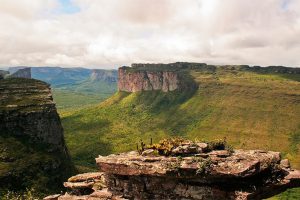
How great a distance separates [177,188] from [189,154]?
4530 millimetres

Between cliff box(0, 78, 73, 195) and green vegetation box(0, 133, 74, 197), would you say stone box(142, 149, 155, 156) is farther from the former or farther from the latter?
cliff box(0, 78, 73, 195)

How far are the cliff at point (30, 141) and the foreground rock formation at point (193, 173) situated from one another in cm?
9433

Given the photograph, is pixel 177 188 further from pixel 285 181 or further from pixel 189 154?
pixel 285 181

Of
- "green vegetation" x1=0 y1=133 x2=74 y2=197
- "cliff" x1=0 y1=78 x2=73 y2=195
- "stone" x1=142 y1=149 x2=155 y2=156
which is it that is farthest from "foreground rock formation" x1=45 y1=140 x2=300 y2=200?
"cliff" x1=0 y1=78 x2=73 y2=195

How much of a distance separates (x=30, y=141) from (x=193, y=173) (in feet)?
439

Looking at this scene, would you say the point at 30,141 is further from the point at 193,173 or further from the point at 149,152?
the point at 193,173

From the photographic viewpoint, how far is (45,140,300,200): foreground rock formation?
4397 centimetres

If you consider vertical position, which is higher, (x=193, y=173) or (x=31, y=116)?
(x=193, y=173)

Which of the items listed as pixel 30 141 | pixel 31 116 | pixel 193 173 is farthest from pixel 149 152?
pixel 31 116

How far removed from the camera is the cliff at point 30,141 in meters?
141

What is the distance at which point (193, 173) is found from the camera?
148 ft

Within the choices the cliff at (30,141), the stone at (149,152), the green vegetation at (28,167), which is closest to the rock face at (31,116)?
the cliff at (30,141)

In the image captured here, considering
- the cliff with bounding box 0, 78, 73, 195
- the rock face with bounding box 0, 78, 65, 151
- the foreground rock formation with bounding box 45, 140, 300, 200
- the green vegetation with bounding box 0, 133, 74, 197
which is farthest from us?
the rock face with bounding box 0, 78, 65, 151

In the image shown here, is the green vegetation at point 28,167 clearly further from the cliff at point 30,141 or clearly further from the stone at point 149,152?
the stone at point 149,152
